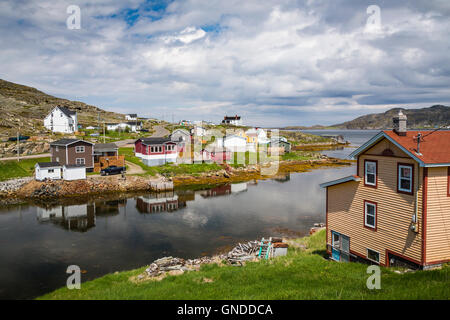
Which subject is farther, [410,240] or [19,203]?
[19,203]

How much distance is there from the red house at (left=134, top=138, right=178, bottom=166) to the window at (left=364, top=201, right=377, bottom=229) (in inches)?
1690

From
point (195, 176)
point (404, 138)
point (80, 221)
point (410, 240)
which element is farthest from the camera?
point (195, 176)

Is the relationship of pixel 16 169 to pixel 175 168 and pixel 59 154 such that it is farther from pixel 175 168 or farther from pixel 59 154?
pixel 175 168

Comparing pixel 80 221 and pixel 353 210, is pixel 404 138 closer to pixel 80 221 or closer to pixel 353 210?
pixel 353 210

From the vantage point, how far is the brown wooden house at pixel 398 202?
13.0 metres

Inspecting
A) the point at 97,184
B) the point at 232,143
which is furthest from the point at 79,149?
the point at 232,143

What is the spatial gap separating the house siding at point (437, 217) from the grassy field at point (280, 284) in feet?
2.53

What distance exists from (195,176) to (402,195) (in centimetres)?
4214

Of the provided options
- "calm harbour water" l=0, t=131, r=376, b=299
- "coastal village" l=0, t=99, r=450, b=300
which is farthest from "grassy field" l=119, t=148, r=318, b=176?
"calm harbour water" l=0, t=131, r=376, b=299

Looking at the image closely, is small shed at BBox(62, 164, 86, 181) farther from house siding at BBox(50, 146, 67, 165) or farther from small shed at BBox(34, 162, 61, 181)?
house siding at BBox(50, 146, 67, 165)

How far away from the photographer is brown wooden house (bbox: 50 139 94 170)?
4494 cm

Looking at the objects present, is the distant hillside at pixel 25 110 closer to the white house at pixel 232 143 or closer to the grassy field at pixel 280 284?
the white house at pixel 232 143

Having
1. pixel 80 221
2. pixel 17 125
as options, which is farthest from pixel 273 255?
pixel 17 125
